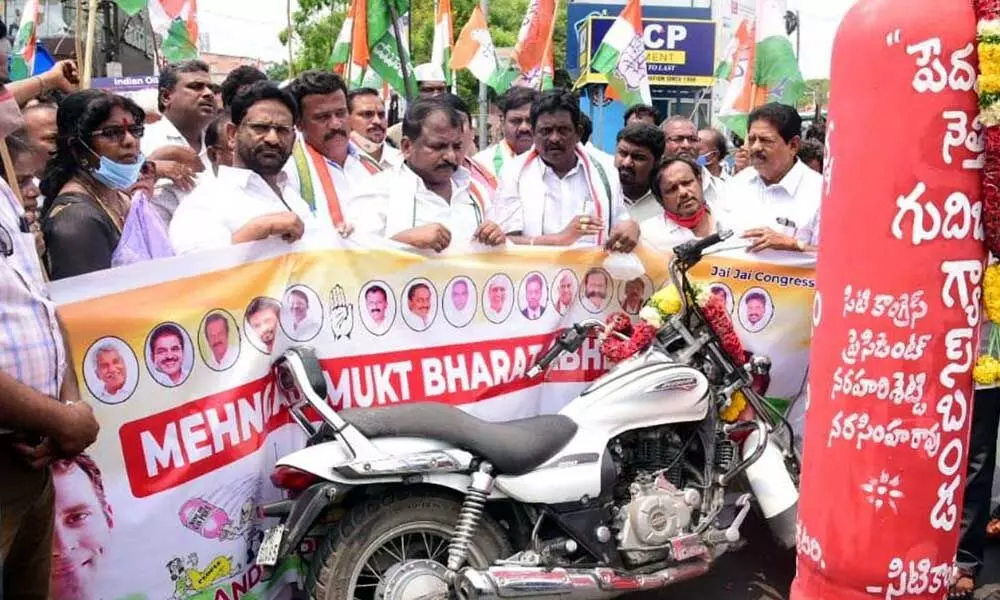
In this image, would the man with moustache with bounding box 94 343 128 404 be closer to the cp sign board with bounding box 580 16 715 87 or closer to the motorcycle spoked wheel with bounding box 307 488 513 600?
the motorcycle spoked wheel with bounding box 307 488 513 600

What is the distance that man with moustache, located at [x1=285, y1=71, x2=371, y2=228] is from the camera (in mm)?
4289

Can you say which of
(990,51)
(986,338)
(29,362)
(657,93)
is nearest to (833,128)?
(990,51)

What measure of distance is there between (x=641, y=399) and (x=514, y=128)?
11.2ft

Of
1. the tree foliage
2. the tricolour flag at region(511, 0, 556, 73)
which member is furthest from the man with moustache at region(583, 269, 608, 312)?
the tree foliage

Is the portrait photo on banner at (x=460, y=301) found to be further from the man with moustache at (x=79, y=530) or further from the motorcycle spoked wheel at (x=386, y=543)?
the man with moustache at (x=79, y=530)

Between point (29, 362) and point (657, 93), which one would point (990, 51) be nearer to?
point (29, 362)

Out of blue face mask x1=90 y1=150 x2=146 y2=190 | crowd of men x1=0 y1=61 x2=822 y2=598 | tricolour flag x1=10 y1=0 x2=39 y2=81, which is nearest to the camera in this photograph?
crowd of men x1=0 y1=61 x2=822 y2=598

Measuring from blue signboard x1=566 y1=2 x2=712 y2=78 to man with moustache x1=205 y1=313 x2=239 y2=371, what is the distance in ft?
75.5

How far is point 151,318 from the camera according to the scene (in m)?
2.99

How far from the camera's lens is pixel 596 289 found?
13.8 feet

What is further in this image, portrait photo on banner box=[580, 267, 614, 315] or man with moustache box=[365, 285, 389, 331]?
portrait photo on banner box=[580, 267, 614, 315]

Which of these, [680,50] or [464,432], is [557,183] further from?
[680,50]

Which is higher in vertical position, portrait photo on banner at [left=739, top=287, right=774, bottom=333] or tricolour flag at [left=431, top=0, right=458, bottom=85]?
tricolour flag at [left=431, top=0, right=458, bottom=85]

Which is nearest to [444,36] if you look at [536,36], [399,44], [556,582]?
[536,36]
